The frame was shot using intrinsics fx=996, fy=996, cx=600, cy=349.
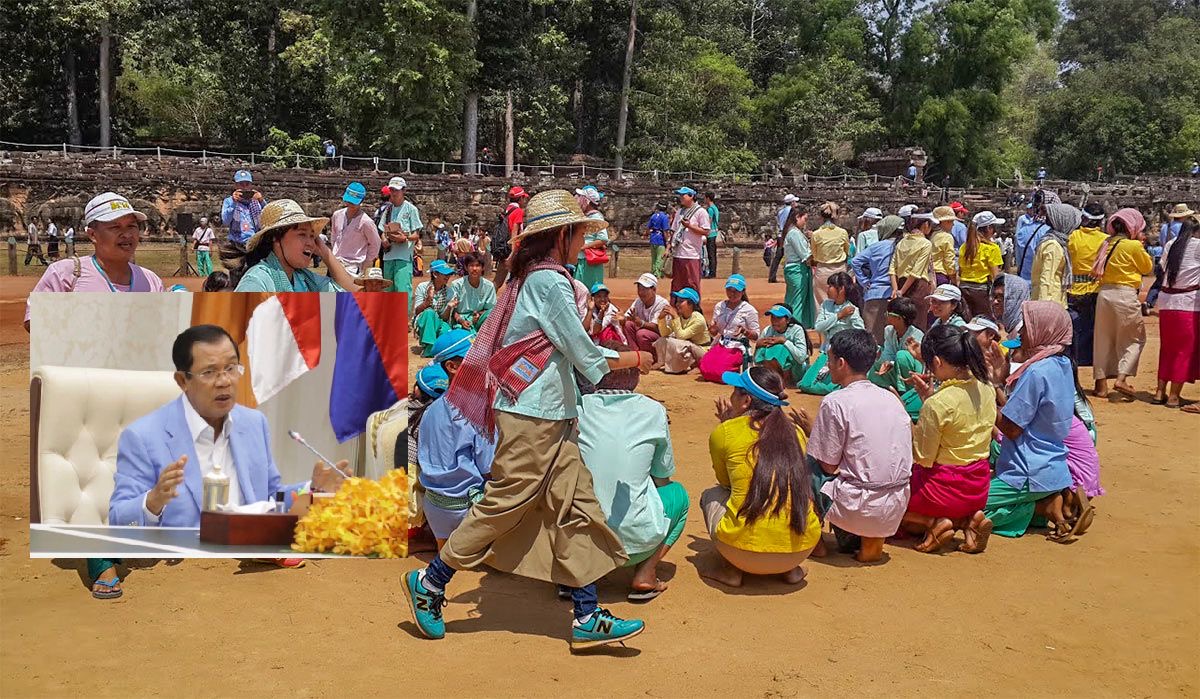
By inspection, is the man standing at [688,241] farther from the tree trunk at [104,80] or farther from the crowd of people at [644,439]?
the tree trunk at [104,80]

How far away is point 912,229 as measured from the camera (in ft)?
32.8

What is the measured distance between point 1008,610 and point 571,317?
2.50m

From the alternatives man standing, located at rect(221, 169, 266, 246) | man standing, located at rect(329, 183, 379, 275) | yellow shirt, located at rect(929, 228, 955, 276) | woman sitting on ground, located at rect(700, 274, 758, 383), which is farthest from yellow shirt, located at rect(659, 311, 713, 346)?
man standing, located at rect(221, 169, 266, 246)

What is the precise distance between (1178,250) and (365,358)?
7883 millimetres

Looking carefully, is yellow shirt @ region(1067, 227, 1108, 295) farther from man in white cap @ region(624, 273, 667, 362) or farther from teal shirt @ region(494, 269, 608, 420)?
teal shirt @ region(494, 269, 608, 420)

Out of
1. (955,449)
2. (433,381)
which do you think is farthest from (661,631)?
(955,449)

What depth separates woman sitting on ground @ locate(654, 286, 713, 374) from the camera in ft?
33.6

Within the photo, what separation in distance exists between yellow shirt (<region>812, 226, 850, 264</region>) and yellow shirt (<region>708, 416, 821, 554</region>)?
253 inches

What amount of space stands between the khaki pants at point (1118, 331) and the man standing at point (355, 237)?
6858 mm

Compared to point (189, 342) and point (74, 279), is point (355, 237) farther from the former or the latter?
point (189, 342)

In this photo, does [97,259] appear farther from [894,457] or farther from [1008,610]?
[1008,610]

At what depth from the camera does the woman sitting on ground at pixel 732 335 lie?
9.66 metres

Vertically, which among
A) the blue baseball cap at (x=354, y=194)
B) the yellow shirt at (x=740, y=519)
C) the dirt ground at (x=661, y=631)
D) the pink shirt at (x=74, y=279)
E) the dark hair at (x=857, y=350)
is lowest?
the dirt ground at (x=661, y=631)

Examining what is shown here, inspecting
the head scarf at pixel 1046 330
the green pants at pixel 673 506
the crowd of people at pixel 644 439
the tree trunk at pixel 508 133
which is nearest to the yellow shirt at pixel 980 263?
the crowd of people at pixel 644 439
